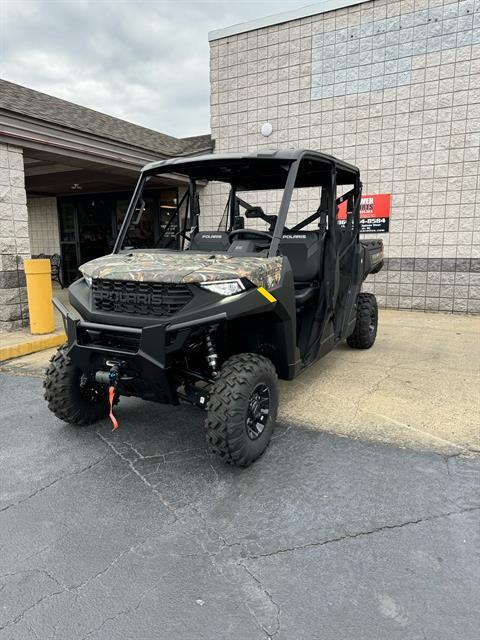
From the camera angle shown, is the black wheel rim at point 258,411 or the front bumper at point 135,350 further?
the black wheel rim at point 258,411

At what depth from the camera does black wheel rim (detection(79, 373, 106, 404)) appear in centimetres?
360

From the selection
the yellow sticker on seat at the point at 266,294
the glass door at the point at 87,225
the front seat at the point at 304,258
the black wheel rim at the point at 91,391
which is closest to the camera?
the yellow sticker on seat at the point at 266,294

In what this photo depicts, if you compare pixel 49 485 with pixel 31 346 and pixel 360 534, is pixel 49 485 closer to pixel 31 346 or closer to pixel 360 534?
pixel 360 534

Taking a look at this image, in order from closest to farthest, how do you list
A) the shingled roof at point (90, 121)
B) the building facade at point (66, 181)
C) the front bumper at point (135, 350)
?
the front bumper at point (135, 350)
the building facade at point (66, 181)
the shingled roof at point (90, 121)

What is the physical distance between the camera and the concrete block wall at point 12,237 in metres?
6.59

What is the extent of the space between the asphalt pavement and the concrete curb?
2689 millimetres

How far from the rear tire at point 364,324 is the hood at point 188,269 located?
10.1 feet

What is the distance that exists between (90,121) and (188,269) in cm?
762

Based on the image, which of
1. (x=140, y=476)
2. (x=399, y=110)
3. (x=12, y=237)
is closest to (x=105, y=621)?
(x=140, y=476)

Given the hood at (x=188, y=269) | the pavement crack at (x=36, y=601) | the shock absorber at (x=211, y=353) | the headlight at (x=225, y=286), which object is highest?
the hood at (x=188, y=269)

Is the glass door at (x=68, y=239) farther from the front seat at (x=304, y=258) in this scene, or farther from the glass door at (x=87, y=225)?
the front seat at (x=304, y=258)

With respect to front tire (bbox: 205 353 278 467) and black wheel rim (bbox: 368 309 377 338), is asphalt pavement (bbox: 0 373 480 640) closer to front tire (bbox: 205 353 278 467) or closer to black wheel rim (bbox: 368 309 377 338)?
front tire (bbox: 205 353 278 467)

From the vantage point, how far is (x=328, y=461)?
322 cm

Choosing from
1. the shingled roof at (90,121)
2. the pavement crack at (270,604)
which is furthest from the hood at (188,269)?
the shingled roof at (90,121)
